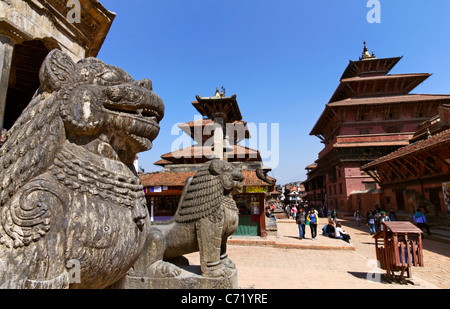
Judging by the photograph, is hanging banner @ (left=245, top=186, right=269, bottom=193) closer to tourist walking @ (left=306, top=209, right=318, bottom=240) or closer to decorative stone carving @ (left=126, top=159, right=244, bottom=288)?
tourist walking @ (left=306, top=209, right=318, bottom=240)

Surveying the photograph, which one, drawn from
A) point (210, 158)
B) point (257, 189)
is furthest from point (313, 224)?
point (210, 158)

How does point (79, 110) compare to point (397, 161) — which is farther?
point (397, 161)

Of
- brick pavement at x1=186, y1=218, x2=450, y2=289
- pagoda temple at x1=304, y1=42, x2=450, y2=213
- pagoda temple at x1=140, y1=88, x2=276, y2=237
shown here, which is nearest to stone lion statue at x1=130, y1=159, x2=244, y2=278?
brick pavement at x1=186, y1=218, x2=450, y2=289

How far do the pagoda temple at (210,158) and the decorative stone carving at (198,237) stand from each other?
220 inches

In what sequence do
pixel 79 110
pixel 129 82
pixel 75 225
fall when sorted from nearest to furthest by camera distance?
pixel 75 225, pixel 79 110, pixel 129 82

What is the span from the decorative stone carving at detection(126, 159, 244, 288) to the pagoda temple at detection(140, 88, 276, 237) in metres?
5.59

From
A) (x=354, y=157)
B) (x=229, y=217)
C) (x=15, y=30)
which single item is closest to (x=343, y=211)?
(x=354, y=157)

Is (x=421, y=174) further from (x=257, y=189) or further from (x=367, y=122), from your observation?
(x=367, y=122)

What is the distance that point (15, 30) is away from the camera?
4.50 m

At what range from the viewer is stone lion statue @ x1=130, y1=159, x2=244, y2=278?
3.39 metres

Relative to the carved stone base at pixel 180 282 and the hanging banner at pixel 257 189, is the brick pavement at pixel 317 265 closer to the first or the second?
the carved stone base at pixel 180 282

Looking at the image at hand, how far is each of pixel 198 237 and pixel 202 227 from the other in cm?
16
